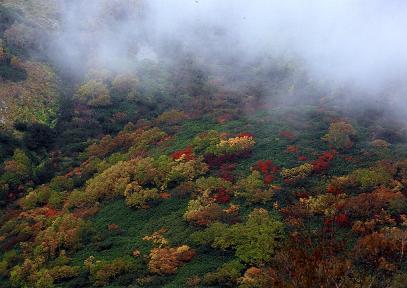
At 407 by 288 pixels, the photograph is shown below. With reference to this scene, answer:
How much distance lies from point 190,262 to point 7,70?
164ft

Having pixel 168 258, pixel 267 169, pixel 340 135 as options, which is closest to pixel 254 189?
pixel 267 169

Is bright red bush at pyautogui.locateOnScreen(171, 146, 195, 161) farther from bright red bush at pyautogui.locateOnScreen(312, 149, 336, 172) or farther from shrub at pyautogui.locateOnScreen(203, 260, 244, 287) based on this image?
shrub at pyautogui.locateOnScreen(203, 260, 244, 287)

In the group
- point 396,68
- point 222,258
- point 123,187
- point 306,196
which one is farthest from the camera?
point 396,68

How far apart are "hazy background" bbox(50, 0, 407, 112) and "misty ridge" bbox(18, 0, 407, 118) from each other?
183 millimetres

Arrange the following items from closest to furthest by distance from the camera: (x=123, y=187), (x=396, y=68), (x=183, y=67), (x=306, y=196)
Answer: (x=306, y=196) < (x=123, y=187) < (x=396, y=68) < (x=183, y=67)

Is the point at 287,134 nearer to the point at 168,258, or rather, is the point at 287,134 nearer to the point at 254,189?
the point at 254,189

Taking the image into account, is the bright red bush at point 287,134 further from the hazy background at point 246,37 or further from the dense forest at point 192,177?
the hazy background at point 246,37


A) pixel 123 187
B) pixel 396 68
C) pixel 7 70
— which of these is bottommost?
pixel 123 187

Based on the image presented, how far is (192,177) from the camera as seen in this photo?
43.8 metres

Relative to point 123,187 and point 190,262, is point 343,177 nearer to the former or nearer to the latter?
point 190,262

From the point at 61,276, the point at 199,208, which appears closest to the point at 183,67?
the point at 199,208

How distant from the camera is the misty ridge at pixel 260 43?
6775 cm

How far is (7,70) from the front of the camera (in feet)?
226

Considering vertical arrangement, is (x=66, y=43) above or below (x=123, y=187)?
above
